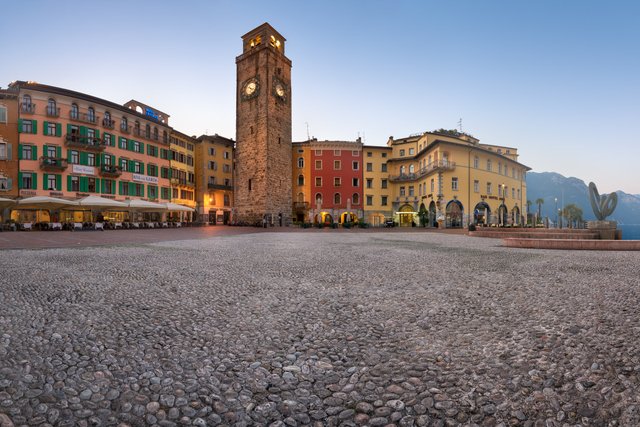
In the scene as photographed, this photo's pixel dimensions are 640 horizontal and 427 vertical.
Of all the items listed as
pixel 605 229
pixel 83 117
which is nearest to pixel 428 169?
pixel 605 229

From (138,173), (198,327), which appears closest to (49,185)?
(138,173)

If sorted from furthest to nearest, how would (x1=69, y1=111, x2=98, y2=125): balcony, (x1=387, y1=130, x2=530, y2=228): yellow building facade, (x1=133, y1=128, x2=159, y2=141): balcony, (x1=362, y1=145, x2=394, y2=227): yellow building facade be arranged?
(x1=362, y1=145, x2=394, y2=227): yellow building facade, (x1=387, y1=130, x2=530, y2=228): yellow building facade, (x1=133, y1=128, x2=159, y2=141): balcony, (x1=69, y1=111, x2=98, y2=125): balcony

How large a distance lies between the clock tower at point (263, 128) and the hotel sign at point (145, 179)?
9.82 m

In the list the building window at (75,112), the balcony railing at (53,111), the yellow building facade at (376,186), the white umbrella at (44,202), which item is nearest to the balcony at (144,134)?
the building window at (75,112)

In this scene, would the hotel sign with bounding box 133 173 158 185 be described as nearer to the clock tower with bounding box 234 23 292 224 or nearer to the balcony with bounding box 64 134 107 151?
the balcony with bounding box 64 134 107 151

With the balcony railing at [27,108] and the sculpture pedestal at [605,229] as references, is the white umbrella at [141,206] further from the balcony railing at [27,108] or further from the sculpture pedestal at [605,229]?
the sculpture pedestal at [605,229]

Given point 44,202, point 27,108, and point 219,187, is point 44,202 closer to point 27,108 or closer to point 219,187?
point 27,108

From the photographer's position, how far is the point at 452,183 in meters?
37.8

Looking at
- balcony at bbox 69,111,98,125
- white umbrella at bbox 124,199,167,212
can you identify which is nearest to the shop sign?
balcony at bbox 69,111,98,125

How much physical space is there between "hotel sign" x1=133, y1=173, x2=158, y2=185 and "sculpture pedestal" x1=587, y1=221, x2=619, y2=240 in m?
40.6

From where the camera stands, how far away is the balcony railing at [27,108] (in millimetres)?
28141

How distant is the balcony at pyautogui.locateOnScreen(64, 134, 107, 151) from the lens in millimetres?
30047

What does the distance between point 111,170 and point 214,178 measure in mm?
15624

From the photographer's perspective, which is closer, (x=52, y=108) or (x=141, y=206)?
(x=141, y=206)
